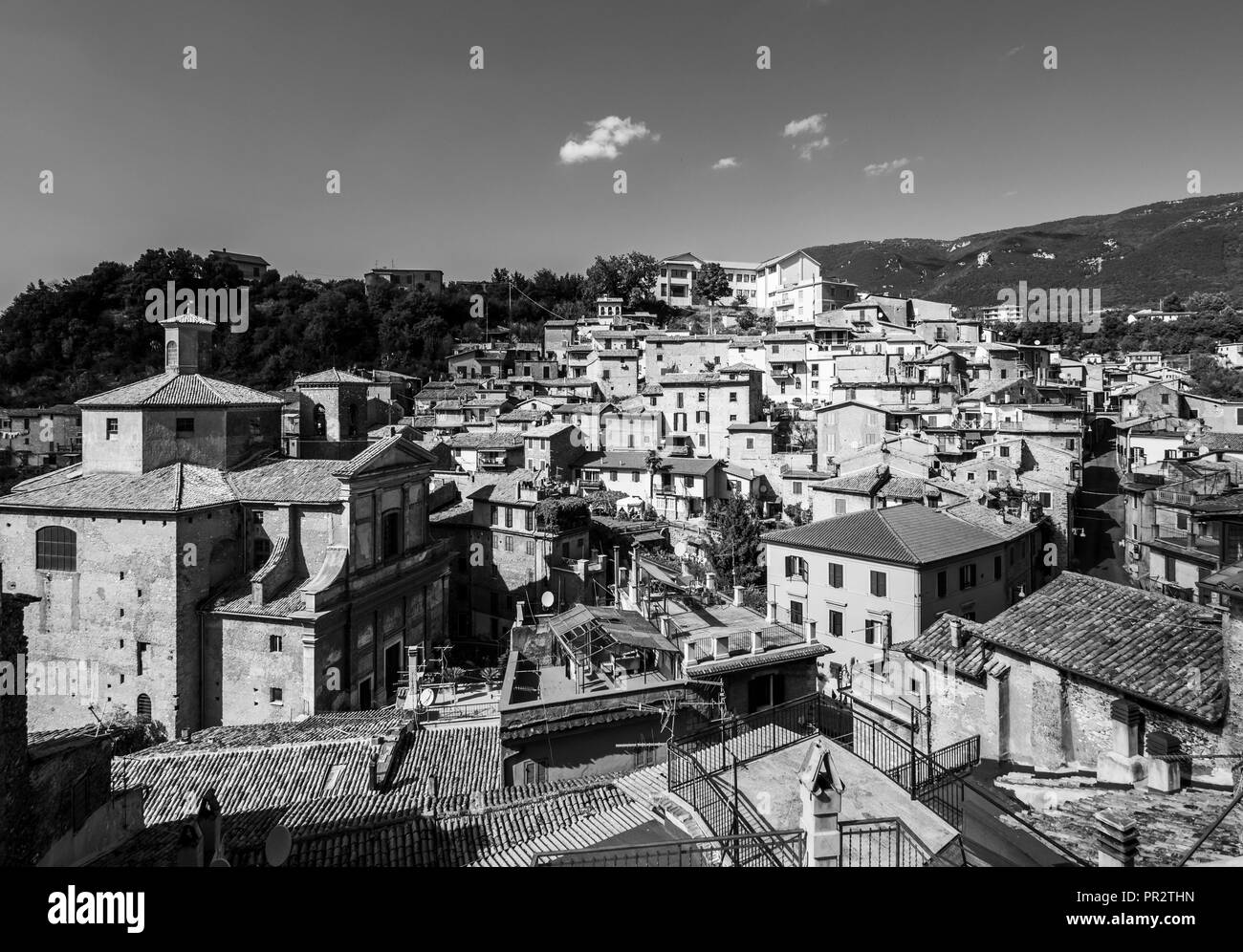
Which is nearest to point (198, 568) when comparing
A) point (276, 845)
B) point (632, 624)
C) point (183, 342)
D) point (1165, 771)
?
point (183, 342)

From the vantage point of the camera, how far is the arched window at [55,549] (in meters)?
22.8

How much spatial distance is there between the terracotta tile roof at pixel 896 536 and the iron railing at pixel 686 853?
1804cm

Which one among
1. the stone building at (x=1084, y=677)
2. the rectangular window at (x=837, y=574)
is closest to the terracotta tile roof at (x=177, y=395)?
the rectangular window at (x=837, y=574)

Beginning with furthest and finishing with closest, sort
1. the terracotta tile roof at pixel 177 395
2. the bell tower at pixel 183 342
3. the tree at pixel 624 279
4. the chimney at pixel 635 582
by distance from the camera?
the tree at pixel 624 279
the bell tower at pixel 183 342
the chimney at pixel 635 582
the terracotta tile roof at pixel 177 395

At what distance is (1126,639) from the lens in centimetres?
1146

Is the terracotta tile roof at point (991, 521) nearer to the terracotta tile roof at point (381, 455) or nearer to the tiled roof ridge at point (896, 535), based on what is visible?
the tiled roof ridge at point (896, 535)

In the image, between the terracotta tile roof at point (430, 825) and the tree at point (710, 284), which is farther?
the tree at point (710, 284)

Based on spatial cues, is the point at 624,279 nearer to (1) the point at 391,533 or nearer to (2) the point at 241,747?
(1) the point at 391,533

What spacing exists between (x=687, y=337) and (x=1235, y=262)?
73664 millimetres

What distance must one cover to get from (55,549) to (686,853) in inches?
944

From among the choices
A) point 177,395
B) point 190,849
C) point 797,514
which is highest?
point 177,395

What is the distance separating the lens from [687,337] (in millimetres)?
62469

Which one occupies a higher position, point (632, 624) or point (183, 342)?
point (183, 342)

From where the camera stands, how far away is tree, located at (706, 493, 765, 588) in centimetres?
3450
